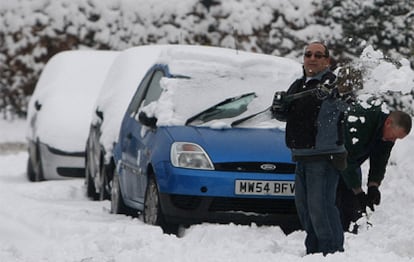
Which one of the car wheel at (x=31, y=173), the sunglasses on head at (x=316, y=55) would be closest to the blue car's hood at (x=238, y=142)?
the sunglasses on head at (x=316, y=55)

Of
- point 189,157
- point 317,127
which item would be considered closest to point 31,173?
point 189,157

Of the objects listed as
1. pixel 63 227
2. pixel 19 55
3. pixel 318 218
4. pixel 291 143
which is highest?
pixel 291 143

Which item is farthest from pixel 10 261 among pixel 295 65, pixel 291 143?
pixel 295 65

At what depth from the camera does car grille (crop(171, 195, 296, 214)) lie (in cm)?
838

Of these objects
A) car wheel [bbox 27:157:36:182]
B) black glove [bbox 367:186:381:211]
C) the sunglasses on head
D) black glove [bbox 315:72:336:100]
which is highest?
the sunglasses on head

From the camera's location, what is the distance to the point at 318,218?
7.15 metres

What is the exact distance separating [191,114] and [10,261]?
2.61 m

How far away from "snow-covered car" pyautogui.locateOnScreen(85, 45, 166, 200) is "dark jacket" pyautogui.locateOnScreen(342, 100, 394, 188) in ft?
11.4

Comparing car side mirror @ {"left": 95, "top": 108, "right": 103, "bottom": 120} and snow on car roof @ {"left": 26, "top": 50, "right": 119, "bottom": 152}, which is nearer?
car side mirror @ {"left": 95, "top": 108, "right": 103, "bottom": 120}

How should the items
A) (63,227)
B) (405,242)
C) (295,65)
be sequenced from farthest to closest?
(295,65) < (63,227) < (405,242)

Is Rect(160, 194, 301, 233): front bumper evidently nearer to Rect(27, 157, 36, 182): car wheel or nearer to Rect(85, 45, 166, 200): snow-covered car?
Rect(85, 45, 166, 200): snow-covered car

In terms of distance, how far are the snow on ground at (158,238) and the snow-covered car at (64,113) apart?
7.67ft

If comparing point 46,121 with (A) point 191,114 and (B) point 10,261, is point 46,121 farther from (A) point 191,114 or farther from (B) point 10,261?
(B) point 10,261

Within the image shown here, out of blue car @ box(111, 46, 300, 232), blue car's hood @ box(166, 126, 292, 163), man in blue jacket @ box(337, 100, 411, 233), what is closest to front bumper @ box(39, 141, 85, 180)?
blue car @ box(111, 46, 300, 232)
